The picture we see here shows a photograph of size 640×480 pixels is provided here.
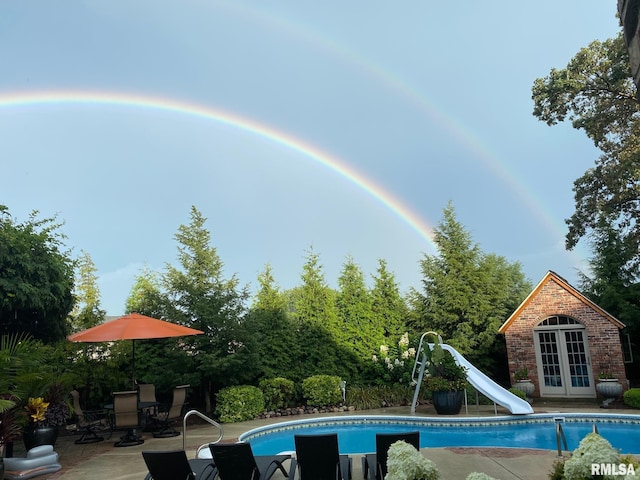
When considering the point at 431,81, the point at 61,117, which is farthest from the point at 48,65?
the point at 431,81

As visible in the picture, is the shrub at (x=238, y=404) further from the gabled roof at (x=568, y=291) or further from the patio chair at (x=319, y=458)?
the gabled roof at (x=568, y=291)

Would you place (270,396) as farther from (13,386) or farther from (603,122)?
(603,122)

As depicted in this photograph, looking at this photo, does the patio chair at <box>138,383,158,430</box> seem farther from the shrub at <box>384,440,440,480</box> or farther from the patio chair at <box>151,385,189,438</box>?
the shrub at <box>384,440,440,480</box>

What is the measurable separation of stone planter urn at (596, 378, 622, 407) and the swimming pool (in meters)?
2.41

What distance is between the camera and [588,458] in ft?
9.13

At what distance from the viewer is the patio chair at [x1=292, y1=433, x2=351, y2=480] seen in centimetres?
489

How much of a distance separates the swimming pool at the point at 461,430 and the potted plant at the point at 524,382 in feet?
9.16

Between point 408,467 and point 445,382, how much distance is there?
8621 millimetres

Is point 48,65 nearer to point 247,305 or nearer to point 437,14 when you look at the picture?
point 247,305

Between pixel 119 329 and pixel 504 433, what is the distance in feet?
27.3

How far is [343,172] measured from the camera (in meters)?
20.0

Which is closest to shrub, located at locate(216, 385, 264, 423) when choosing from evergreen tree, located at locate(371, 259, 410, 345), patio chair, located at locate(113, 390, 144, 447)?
patio chair, located at locate(113, 390, 144, 447)

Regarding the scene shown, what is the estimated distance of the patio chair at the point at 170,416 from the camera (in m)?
8.91

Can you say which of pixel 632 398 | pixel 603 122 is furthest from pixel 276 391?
pixel 603 122
